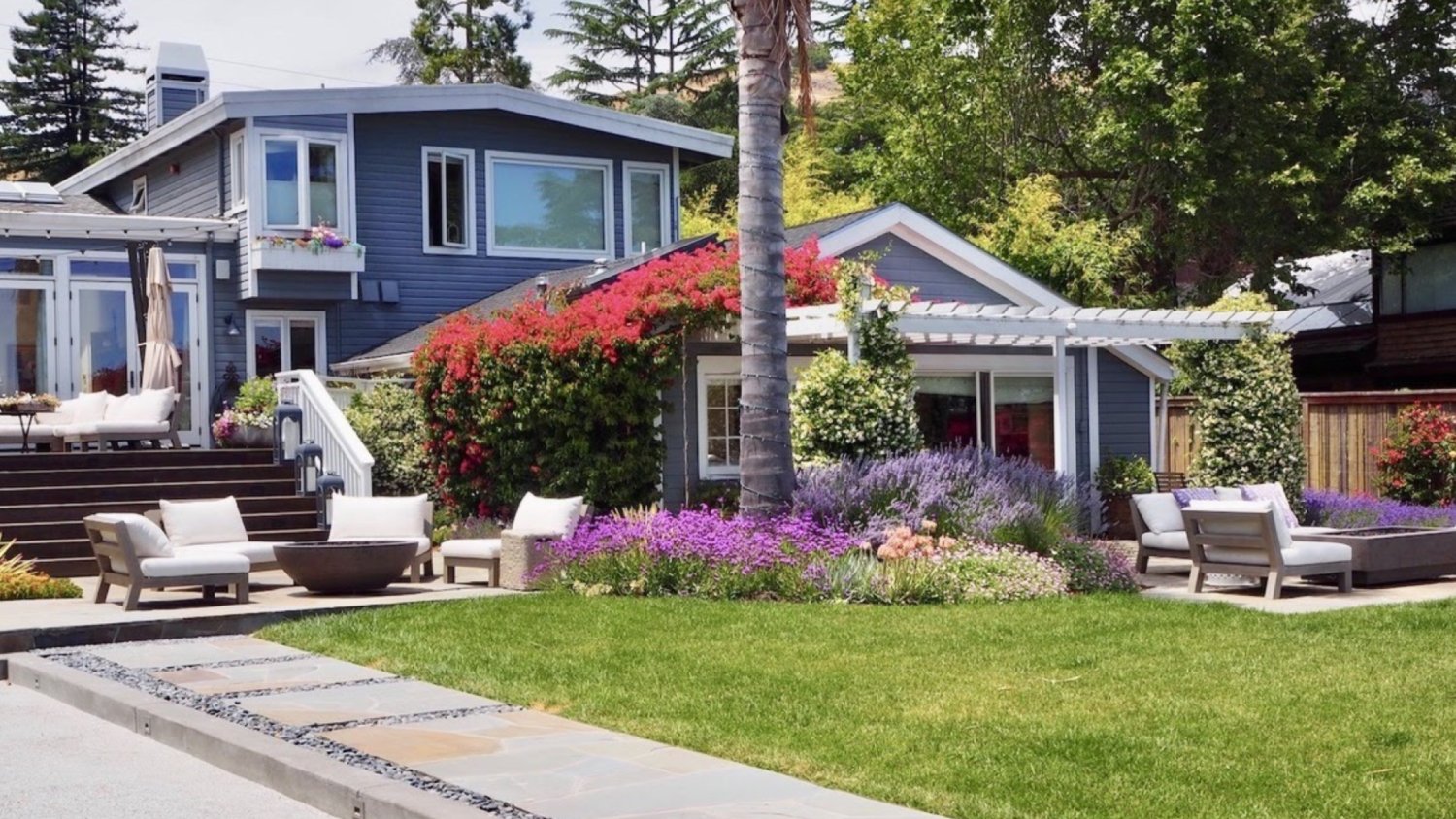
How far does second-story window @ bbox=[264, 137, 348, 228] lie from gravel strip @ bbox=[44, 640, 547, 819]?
13719 mm

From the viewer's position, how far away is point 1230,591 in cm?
1463

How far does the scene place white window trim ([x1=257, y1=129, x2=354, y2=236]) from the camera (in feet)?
79.1

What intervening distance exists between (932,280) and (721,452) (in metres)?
4.11

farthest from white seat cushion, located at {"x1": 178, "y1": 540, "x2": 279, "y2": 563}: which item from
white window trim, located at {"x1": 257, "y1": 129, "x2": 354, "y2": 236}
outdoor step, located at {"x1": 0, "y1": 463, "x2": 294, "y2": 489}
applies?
white window trim, located at {"x1": 257, "y1": 129, "x2": 354, "y2": 236}

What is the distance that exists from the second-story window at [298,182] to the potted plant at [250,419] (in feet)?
10.6

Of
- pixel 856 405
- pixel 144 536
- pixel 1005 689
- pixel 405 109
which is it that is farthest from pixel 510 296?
pixel 1005 689

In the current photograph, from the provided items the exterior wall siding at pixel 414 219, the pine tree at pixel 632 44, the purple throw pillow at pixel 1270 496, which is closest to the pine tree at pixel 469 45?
the pine tree at pixel 632 44

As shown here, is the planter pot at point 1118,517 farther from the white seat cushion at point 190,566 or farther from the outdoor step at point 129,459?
the white seat cushion at point 190,566

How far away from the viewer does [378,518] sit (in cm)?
1559

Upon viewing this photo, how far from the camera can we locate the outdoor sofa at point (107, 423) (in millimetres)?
20500

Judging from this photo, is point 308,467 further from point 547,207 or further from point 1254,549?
point 1254,549

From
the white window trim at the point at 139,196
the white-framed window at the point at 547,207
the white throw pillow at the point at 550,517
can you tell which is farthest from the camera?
the white window trim at the point at 139,196

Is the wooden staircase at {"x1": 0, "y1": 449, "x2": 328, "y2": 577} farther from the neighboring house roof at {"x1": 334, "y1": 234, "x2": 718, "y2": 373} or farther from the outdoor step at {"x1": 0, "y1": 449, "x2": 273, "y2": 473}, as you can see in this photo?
the neighboring house roof at {"x1": 334, "y1": 234, "x2": 718, "y2": 373}

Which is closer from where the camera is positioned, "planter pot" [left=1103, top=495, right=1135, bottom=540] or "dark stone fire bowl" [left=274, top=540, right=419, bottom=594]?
"dark stone fire bowl" [left=274, top=540, right=419, bottom=594]
